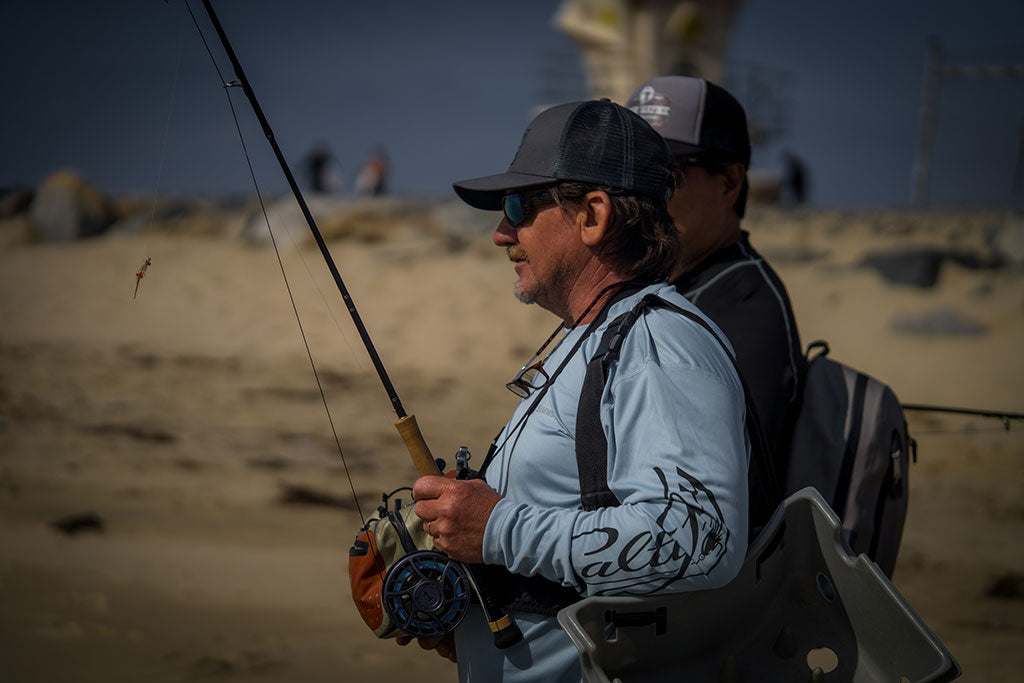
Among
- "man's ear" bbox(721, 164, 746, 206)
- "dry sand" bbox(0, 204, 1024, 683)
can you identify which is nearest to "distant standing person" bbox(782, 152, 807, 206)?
"dry sand" bbox(0, 204, 1024, 683)

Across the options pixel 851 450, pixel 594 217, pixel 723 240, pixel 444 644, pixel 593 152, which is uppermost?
pixel 593 152

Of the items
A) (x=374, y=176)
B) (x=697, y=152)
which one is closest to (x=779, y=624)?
(x=697, y=152)

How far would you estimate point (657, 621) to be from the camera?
5.71 ft

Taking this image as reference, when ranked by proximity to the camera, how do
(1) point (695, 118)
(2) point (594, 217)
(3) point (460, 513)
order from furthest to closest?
(1) point (695, 118) < (2) point (594, 217) < (3) point (460, 513)

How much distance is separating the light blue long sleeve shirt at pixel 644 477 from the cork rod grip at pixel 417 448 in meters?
0.31

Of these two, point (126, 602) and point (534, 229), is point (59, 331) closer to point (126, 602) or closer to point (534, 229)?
point (126, 602)

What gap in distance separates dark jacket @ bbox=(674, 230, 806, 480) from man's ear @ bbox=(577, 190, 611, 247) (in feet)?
2.29

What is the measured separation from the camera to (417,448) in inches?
83.7

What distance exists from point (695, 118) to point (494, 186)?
100 centimetres

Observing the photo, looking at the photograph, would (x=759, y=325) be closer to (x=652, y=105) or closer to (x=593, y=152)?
(x=652, y=105)

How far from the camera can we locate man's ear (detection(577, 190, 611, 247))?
73.0 inches

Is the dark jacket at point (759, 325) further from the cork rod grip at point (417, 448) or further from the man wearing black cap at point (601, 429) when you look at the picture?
the cork rod grip at point (417, 448)

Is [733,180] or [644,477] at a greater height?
[733,180]

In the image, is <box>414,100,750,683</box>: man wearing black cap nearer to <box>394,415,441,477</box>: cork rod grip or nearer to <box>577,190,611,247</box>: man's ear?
<box>577,190,611,247</box>: man's ear
